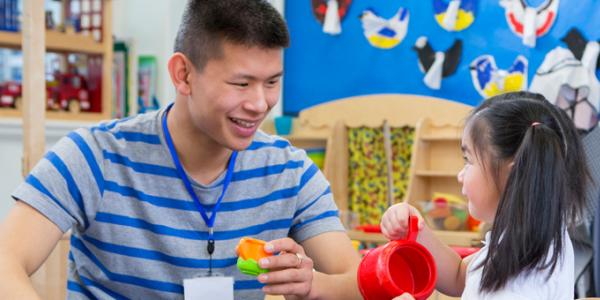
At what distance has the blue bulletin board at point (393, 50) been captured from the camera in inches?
186

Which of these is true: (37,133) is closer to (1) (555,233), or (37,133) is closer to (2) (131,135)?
(2) (131,135)

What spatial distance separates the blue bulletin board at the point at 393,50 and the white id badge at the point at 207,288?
3.44 metres

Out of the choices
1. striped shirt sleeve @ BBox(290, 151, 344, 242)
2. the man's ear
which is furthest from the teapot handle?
the man's ear

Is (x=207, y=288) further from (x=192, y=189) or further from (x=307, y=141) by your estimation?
(x=307, y=141)

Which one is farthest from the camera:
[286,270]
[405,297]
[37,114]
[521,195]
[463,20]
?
[463,20]

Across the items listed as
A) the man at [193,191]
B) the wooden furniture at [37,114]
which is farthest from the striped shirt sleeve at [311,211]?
the wooden furniture at [37,114]

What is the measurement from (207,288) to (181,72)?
424 mm

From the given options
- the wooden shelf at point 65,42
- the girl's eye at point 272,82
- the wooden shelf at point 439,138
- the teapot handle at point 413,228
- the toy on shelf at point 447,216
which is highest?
the wooden shelf at point 65,42

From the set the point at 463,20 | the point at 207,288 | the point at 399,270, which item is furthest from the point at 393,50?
the point at 399,270

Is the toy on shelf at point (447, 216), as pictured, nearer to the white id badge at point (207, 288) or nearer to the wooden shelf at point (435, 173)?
the wooden shelf at point (435, 173)

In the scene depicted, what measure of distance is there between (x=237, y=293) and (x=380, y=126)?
11.3 ft

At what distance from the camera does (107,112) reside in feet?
16.0

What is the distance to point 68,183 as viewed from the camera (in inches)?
64.6

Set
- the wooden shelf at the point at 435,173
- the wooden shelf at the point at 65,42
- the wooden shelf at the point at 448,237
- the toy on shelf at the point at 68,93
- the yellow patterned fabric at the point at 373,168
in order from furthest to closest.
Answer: the yellow patterned fabric at the point at 373,168 → the wooden shelf at the point at 435,173 → the toy on shelf at the point at 68,93 → the wooden shelf at the point at 65,42 → the wooden shelf at the point at 448,237
